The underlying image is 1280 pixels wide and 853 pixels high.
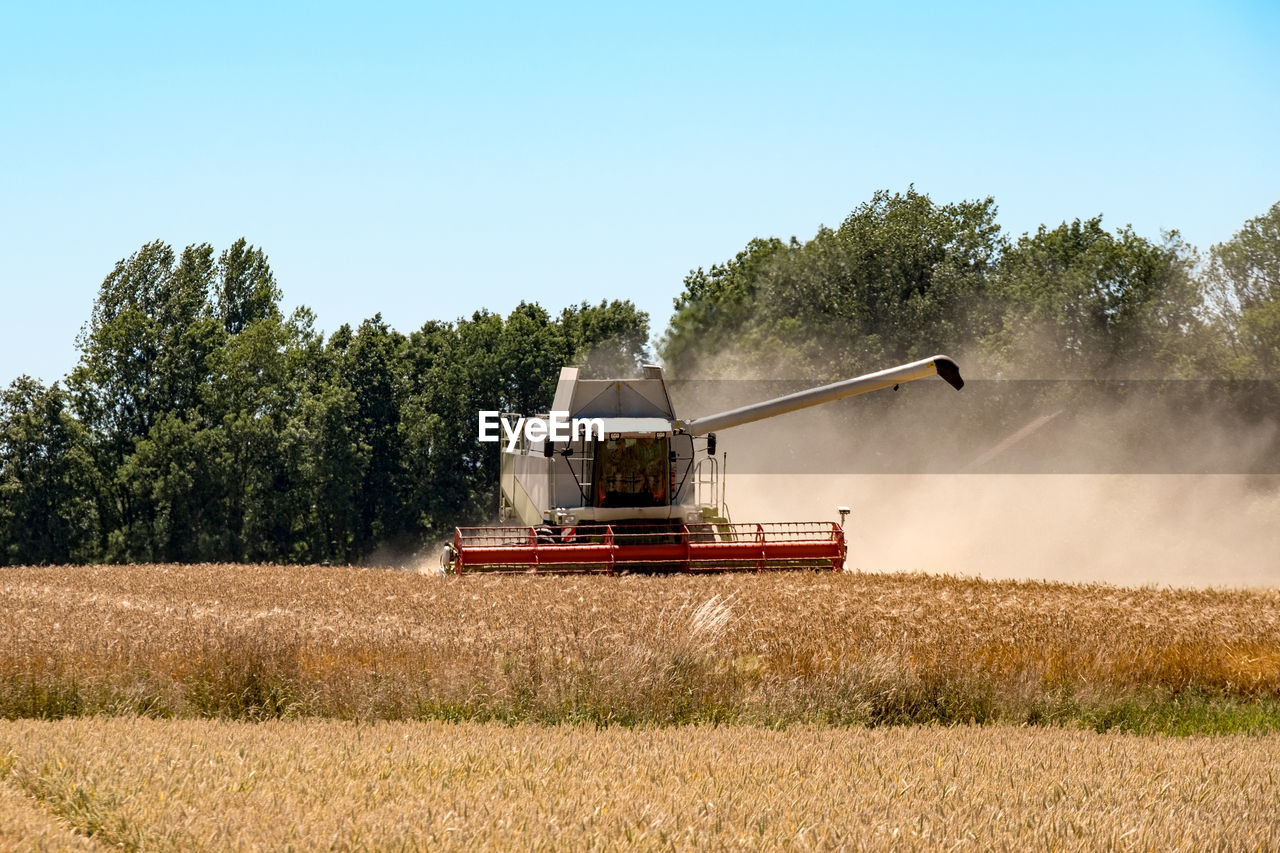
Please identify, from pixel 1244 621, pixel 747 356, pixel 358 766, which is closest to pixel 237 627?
pixel 358 766

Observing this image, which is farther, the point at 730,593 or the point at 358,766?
the point at 730,593

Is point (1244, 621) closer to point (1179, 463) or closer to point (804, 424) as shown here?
point (1179, 463)

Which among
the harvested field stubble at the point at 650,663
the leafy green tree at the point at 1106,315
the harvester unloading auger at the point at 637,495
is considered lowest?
the harvested field stubble at the point at 650,663

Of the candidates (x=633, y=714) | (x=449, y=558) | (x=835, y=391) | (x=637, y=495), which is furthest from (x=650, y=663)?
(x=835, y=391)

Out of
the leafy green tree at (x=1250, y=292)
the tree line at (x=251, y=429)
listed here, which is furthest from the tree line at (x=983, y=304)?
the tree line at (x=251, y=429)

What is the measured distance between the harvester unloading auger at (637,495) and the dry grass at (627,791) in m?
10.9

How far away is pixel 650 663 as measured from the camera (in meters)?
8.38

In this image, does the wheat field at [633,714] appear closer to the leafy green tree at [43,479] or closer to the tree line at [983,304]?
the tree line at [983,304]

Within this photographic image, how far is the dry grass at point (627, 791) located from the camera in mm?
4051

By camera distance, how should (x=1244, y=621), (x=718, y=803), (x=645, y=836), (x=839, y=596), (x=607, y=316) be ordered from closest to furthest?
(x=645, y=836) → (x=718, y=803) → (x=1244, y=621) → (x=839, y=596) → (x=607, y=316)

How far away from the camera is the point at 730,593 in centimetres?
1366

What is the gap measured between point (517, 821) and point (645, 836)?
51cm

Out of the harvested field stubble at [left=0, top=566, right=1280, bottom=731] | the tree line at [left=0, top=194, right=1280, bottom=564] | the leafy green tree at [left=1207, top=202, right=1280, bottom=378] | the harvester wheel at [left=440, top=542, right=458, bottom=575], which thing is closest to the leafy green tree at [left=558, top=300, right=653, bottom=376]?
the tree line at [left=0, top=194, right=1280, bottom=564]

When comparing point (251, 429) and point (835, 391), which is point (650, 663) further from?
point (251, 429)
